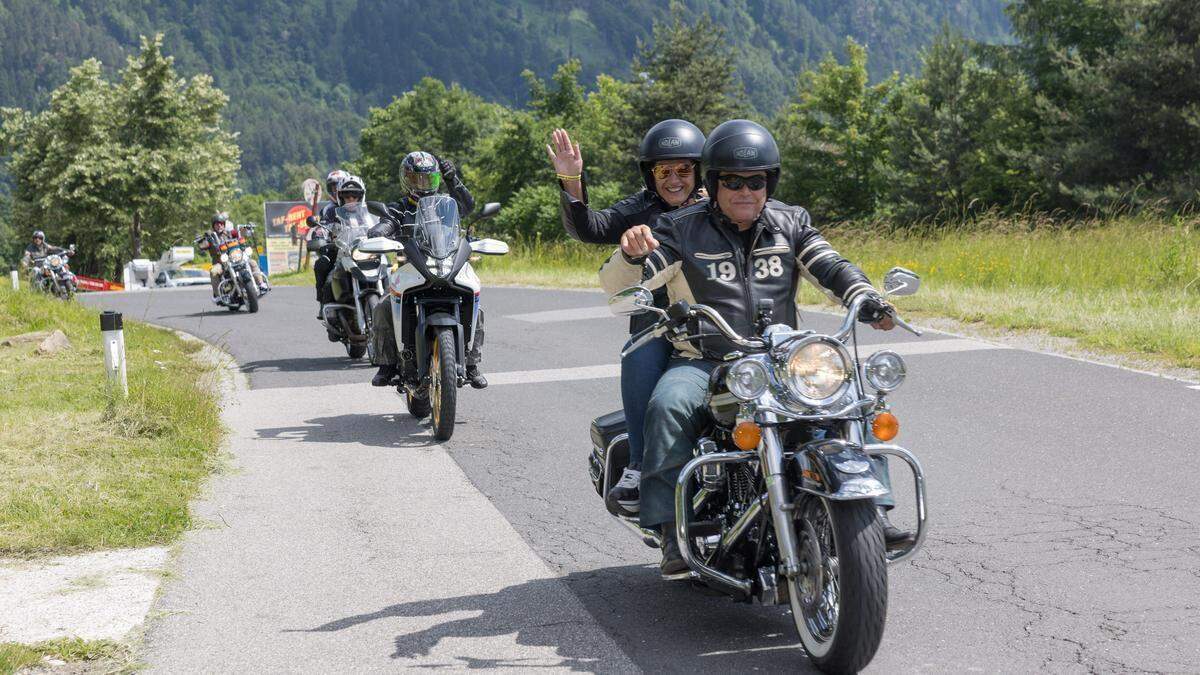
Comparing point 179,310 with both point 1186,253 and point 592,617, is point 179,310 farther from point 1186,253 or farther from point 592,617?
point 592,617

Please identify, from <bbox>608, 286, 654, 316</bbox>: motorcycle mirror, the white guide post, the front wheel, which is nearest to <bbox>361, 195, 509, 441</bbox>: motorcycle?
the white guide post

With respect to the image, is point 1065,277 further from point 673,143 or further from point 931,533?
point 673,143

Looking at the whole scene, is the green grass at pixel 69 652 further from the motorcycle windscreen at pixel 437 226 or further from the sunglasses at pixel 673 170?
the motorcycle windscreen at pixel 437 226

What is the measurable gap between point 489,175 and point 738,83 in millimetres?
31675

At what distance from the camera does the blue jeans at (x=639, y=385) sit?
461 centimetres

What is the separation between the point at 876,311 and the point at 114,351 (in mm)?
6063

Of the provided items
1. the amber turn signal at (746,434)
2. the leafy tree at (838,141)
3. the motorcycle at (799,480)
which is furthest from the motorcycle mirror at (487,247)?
the leafy tree at (838,141)

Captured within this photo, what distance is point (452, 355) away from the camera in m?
8.47

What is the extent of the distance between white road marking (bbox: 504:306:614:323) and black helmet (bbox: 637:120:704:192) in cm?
1039

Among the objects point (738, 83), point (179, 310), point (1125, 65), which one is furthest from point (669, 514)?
point (738, 83)

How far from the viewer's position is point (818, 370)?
3.95m

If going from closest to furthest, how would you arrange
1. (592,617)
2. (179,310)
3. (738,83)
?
(592,617) < (179,310) < (738,83)

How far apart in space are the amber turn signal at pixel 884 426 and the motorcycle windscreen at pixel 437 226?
5.19m

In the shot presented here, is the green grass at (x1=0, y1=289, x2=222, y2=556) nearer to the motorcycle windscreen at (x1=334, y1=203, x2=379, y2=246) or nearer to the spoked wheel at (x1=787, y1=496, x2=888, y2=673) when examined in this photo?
the motorcycle windscreen at (x1=334, y1=203, x2=379, y2=246)
